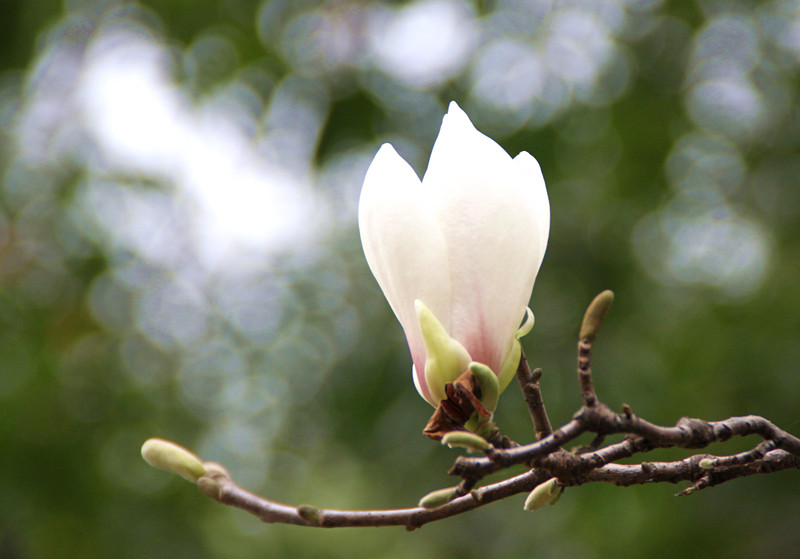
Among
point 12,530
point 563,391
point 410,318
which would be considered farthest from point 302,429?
point 410,318

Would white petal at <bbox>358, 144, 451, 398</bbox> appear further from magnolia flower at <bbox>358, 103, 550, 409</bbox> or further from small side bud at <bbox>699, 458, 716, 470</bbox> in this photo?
small side bud at <bbox>699, 458, 716, 470</bbox>

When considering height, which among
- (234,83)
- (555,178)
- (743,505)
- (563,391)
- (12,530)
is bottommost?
(743,505)

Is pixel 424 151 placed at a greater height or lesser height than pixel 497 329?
greater

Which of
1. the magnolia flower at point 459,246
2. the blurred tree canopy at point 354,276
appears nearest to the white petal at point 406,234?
the magnolia flower at point 459,246

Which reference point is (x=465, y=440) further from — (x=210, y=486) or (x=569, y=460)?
(x=210, y=486)

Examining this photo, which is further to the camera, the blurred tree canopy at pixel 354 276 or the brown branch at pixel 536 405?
the blurred tree canopy at pixel 354 276

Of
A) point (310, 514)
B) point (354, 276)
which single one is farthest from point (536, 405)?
point (354, 276)

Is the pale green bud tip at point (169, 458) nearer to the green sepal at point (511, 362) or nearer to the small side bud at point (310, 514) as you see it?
the small side bud at point (310, 514)

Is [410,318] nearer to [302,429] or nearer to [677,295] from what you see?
[677,295]
